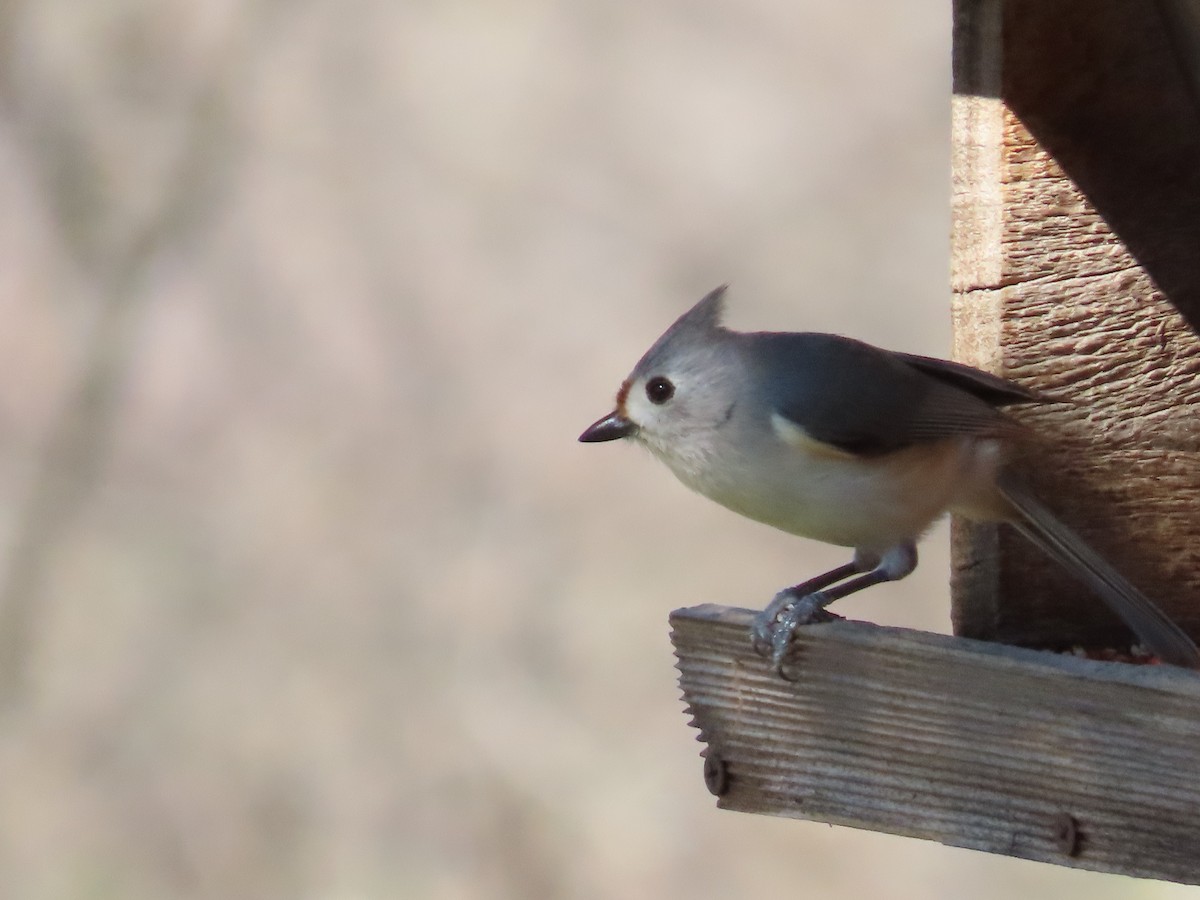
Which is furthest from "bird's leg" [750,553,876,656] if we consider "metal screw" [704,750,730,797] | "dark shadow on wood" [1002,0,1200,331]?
"dark shadow on wood" [1002,0,1200,331]

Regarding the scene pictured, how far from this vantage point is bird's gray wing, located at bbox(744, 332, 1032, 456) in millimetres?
2891

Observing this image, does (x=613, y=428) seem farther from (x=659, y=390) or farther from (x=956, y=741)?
(x=956, y=741)

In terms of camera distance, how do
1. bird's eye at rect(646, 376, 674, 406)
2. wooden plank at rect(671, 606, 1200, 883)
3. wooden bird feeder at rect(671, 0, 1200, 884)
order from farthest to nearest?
bird's eye at rect(646, 376, 674, 406) < wooden bird feeder at rect(671, 0, 1200, 884) < wooden plank at rect(671, 606, 1200, 883)

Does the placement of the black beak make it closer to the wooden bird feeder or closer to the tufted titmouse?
the tufted titmouse

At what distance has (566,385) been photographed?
21.0 feet

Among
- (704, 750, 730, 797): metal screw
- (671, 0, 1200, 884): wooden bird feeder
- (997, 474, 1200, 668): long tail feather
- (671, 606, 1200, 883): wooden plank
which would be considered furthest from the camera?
(997, 474, 1200, 668): long tail feather

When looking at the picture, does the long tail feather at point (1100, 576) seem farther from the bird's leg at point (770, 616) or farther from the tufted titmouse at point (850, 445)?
the bird's leg at point (770, 616)

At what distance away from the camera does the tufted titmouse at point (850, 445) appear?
2859 mm

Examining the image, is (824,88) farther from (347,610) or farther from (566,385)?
(347,610)

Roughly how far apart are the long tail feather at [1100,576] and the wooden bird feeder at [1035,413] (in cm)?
12

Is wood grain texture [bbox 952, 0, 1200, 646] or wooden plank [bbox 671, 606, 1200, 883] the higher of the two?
wood grain texture [bbox 952, 0, 1200, 646]

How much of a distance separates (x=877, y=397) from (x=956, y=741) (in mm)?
797

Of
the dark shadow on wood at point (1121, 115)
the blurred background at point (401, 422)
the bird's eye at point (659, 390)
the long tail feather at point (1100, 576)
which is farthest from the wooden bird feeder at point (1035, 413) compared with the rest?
the blurred background at point (401, 422)

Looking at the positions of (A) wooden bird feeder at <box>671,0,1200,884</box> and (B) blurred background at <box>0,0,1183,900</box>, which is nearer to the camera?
(A) wooden bird feeder at <box>671,0,1200,884</box>
